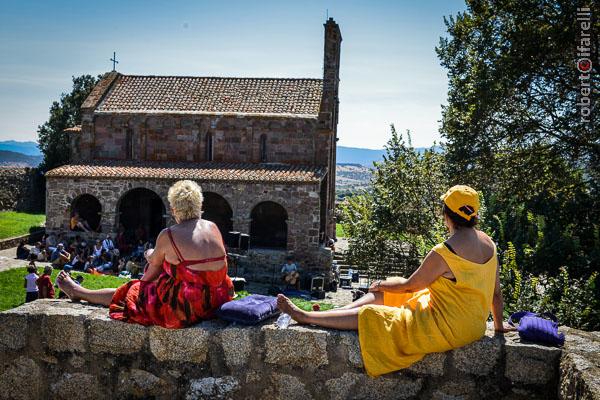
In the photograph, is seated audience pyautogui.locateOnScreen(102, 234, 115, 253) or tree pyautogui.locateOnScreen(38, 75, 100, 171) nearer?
seated audience pyautogui.locateOnScreen(102, 234, 115, 253)

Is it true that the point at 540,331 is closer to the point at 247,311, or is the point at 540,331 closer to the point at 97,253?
the point at 247,311

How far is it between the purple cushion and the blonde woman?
0.20 m

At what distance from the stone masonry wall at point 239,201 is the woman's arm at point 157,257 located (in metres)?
17.6

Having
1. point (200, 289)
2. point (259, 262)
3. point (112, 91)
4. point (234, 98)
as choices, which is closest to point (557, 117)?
point (259, 262)

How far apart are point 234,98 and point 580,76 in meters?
16.3

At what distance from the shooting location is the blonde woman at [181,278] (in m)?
3.74

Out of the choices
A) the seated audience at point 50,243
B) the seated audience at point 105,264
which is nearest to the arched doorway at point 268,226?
the seated audience at point 105,264

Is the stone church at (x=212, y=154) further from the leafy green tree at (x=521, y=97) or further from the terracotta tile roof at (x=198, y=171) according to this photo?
the leafy green tree at (x=521, y=97)

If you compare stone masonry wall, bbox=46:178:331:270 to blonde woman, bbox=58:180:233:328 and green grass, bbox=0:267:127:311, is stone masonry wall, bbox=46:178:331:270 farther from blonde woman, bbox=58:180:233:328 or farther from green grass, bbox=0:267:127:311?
blonde woman, bbox=58:180:233:328

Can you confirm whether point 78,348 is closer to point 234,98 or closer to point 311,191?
point 311,191

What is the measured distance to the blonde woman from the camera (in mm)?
3738

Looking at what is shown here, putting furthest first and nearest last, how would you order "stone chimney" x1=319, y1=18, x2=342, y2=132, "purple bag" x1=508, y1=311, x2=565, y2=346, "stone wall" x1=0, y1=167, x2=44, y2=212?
1. "stone wall" x1=0, y1=167, x2=44, y2=212
2. "stone chimney" x1=319, y1=18, x2=342, y2=132
3. "purple bag" x1=508, y1=311, x2=565, y2=346

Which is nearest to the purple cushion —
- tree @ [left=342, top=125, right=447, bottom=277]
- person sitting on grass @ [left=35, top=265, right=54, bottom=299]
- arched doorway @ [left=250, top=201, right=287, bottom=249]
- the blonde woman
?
the blonde woman

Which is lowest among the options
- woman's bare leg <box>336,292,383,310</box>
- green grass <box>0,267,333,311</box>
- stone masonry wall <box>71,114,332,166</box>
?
green grass <box>0,267,333,311</box>
